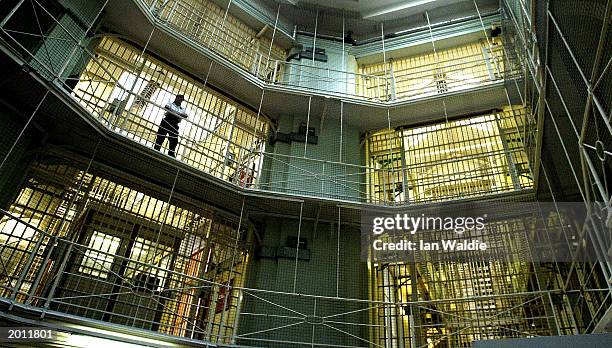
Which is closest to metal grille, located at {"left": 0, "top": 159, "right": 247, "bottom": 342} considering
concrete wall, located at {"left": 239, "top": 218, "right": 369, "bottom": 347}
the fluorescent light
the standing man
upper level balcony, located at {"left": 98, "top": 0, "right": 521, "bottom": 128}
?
concrete wall, located at {"left": 239, "top": 218, "right": 369, "bottom": 347}

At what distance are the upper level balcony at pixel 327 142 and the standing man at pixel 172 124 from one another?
0.78 ft

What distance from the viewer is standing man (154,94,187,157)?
7949 mm

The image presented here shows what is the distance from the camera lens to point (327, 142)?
9906 millimetres

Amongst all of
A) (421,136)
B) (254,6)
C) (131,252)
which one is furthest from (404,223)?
(254,6)

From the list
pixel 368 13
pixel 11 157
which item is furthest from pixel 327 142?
pixel 11 157

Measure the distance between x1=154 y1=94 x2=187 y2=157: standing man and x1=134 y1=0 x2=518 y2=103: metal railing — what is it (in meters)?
1.81

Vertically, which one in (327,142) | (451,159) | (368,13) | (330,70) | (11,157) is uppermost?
(368,13)

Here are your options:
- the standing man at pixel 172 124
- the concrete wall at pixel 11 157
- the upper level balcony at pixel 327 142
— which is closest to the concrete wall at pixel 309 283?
the upper level balcony at pixel 327 142

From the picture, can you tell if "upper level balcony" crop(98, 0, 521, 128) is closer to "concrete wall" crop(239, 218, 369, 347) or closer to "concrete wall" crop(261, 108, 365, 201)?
"concrete wall" crop(261, 108, 365, 201)

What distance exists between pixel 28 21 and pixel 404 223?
8.12 metres

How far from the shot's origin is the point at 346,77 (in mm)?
11023

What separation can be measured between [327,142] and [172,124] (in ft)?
12.4

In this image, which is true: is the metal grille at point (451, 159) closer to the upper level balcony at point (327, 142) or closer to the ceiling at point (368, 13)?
the upper level balcony at point (327, 142)

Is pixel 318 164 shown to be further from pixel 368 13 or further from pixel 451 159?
pixel 368 13
